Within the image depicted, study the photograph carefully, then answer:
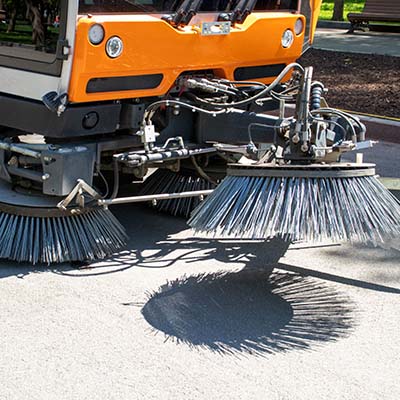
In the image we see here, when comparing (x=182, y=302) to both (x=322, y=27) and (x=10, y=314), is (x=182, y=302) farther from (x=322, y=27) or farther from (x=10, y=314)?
(x=322, y=27)

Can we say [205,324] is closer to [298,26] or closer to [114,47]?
[114,47]

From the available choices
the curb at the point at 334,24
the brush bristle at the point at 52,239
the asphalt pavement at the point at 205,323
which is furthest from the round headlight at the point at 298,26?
the curb at the point at 334,24

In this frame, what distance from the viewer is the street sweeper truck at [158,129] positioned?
4047mm

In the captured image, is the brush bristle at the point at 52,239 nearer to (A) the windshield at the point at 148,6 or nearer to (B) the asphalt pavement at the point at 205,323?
(B) the asphalt pavement at the point at 205,323

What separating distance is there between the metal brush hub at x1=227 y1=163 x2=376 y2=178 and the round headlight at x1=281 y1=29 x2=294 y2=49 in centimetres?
171

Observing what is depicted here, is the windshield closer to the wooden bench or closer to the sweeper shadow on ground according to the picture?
the sweeper shadow on ground

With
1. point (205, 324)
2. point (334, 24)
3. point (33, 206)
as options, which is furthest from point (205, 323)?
point (334, 24)

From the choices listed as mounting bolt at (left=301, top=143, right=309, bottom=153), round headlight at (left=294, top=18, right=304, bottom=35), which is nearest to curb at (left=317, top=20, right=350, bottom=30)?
round headlight at (left=294, top=18, right=304, bottom=35)

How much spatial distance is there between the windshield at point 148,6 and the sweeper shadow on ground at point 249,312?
1495 millimetres

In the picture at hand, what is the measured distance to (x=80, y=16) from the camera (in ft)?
14.4

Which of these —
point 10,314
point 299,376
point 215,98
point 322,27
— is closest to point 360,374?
point 299,376

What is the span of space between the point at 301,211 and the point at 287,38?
2.04 metres

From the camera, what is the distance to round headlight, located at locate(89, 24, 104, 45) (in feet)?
14.4

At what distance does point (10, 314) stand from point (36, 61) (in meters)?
1.40
